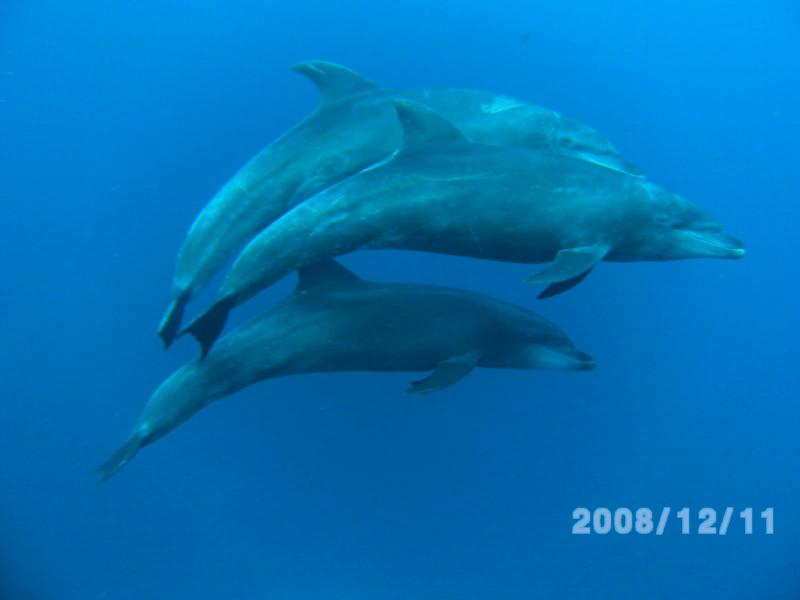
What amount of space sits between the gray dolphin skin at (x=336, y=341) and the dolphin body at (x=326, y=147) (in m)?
0.50

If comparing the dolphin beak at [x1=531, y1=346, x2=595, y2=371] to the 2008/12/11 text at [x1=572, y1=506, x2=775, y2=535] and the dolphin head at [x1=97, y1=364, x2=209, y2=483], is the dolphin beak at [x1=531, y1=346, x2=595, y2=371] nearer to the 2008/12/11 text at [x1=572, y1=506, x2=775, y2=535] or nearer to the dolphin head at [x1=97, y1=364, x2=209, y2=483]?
the dolphin head at [x1=97, y1=364, x2=209, y2=483]

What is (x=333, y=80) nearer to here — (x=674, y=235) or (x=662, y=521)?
(x=674, y=235)

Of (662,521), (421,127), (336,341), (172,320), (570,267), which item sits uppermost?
(421,127)

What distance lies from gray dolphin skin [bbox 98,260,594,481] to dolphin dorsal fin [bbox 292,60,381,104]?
1.38 m

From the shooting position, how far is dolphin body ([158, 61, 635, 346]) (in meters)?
4.96

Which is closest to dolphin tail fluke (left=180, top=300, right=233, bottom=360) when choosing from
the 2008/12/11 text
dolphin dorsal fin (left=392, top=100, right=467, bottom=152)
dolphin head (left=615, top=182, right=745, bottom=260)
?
dolphin dorsal fin (left=392, top=100, right=467, bottom=152)

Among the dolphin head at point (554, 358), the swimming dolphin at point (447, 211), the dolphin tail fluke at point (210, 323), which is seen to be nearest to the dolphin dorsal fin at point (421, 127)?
the swimming dolphin at point (447, 211)

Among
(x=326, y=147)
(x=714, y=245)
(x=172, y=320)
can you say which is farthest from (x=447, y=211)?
(x=172, y=320)

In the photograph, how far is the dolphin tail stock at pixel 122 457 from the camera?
479 cm

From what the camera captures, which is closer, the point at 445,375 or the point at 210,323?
the point at 210,323

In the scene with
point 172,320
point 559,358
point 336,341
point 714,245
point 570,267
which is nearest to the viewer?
point 570,267

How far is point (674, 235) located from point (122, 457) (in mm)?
4497

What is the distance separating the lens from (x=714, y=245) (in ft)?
15.4

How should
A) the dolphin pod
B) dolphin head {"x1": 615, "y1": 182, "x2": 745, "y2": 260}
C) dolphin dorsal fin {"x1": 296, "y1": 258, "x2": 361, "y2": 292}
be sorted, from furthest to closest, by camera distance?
dolphin dorsal fin {"x1": 296, "y1": 258, "x2": 361, "y2": 292}, dolphin head {"x1": 615, "y1": 182, "x2": 745, "y2": 260}, the dolphin pod
